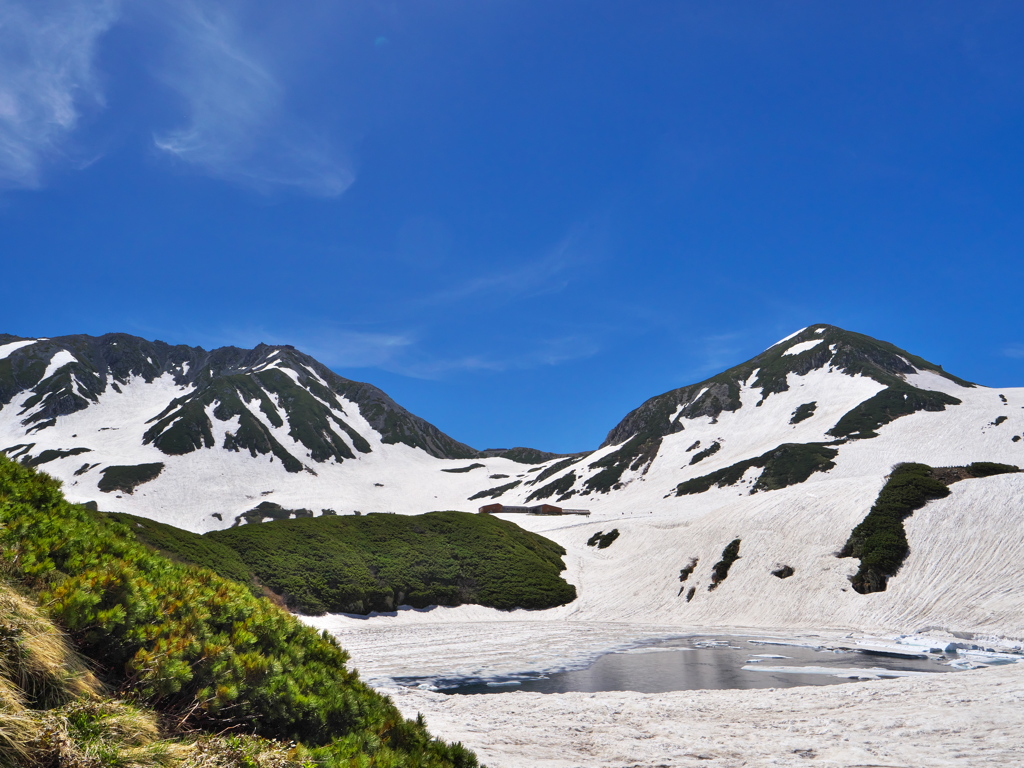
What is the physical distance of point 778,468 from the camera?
82.6 metres

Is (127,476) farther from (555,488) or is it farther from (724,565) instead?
(724,565)

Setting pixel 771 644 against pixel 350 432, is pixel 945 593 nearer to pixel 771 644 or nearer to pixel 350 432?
pixel 771 644

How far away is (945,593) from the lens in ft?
85.0

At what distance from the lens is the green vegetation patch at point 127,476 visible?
333 ft

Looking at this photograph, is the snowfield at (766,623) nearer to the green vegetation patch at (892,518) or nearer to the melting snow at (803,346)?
the green vegetation patch at (892,518)

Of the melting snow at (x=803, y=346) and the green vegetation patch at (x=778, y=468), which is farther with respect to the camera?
the melting snow at (x=803, y=346)

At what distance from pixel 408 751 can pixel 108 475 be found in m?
125

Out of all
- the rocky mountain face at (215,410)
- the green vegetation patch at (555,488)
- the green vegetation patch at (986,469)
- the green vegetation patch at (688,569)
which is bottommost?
the green vegetation patch at (688,569)

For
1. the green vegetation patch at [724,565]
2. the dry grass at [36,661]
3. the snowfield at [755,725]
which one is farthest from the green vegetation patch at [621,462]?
the dry grass at [36,661]

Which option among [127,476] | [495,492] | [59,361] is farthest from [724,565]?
[59,361]

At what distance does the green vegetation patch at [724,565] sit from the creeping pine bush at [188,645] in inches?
1242

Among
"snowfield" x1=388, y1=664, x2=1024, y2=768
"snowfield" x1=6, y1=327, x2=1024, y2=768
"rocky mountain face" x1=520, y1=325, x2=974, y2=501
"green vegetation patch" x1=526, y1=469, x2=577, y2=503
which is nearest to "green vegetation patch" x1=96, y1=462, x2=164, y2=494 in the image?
"snowfield" x1=6, y1=327, x2=1024, y2=768

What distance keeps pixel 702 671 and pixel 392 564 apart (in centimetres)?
2541

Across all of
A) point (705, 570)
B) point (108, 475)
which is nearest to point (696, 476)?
point (705, 570)
